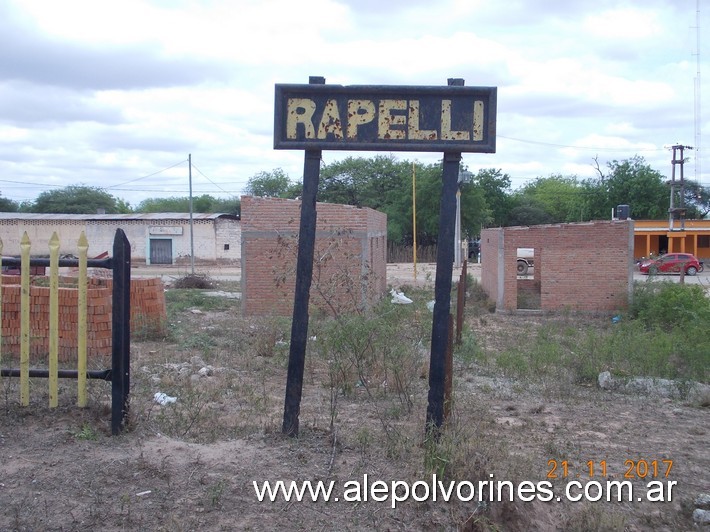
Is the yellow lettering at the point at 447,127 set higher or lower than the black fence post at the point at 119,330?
higher

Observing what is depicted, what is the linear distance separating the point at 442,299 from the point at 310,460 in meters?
1.53

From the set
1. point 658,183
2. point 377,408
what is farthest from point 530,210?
point 377,408

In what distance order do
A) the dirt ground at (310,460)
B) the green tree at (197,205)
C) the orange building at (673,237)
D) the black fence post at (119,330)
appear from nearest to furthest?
the dirt ground at (310,460)
the black fence post at (119,330)
the orange building at (673,237)
the green tree at (197,205)

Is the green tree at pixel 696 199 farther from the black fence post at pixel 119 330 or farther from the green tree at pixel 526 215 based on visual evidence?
the black fence post at pixel 119 330

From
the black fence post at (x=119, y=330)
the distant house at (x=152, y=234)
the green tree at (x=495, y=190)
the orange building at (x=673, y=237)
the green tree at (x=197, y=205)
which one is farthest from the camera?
the green tree at (x=197, y=205)

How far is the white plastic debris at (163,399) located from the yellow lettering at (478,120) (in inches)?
160

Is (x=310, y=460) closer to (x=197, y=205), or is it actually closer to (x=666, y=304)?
(x=666, y=304)

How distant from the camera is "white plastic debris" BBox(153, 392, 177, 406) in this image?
7.27 metres

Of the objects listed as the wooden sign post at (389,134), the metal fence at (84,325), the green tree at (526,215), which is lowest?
the metal fence at (84,325)

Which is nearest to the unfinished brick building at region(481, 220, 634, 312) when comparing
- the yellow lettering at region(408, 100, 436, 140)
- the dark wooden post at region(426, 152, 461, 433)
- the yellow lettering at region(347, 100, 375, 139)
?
the dark wooden post at region(426, 152, 461, 433)

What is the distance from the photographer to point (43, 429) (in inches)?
206

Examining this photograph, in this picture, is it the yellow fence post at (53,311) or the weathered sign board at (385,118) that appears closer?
the yellow fence post at (53,311)

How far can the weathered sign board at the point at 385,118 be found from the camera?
543 cm

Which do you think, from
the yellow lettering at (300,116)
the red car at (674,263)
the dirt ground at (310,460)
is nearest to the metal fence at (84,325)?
the dirt ground at (310,460)
